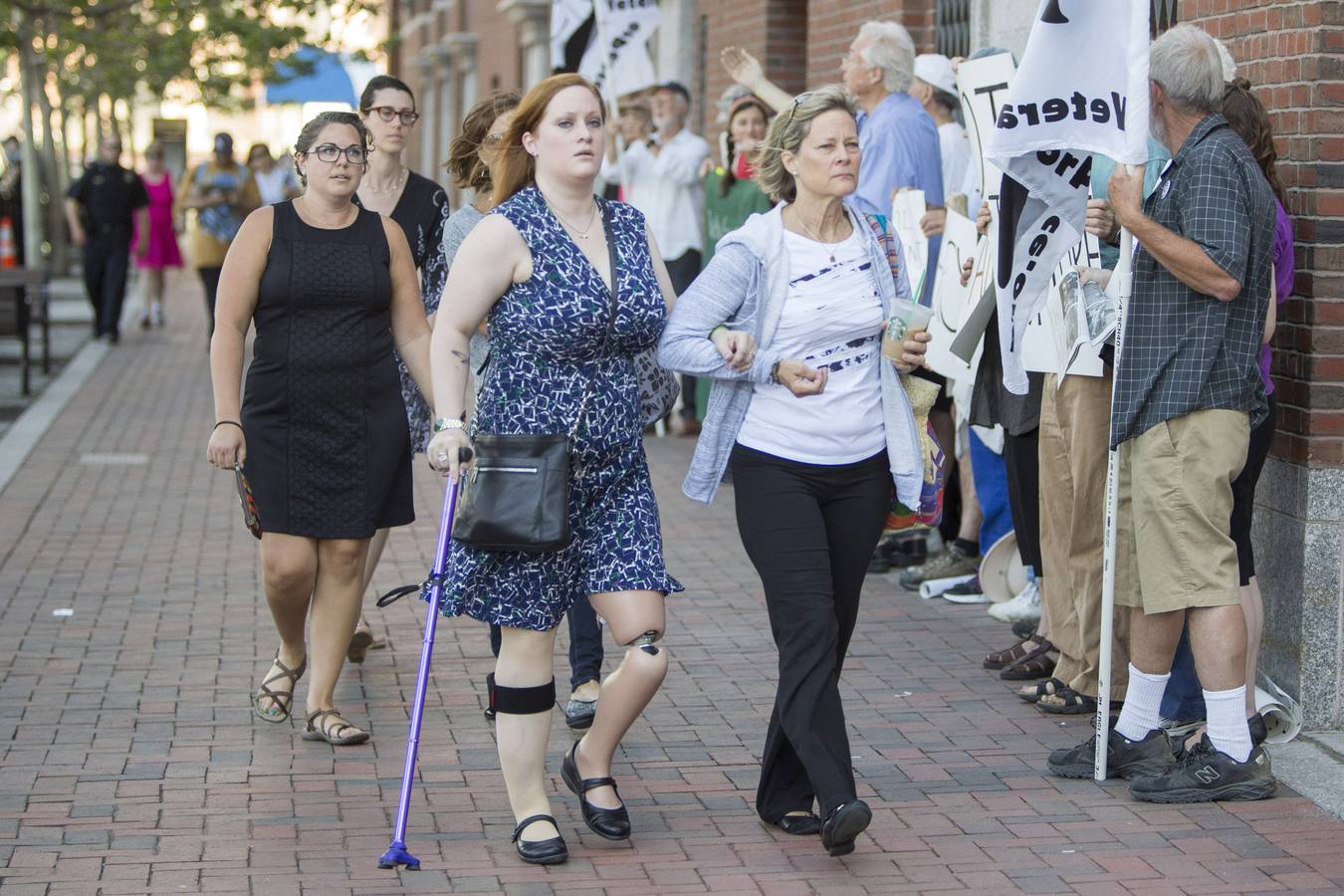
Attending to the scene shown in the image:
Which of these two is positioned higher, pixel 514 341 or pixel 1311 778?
pixel 514 341

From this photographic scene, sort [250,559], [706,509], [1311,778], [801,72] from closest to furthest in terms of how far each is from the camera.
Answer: [1311,778] → [250,559] → [706,509] → [801,72]

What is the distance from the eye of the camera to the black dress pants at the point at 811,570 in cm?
476

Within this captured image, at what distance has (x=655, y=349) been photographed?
5.03 metres

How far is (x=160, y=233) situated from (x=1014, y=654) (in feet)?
53.6

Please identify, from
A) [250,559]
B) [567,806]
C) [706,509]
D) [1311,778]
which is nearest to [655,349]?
[567,806]

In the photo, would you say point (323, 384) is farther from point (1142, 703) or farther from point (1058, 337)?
point (1142, 703)

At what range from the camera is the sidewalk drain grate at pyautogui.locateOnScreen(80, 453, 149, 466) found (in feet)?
39.2

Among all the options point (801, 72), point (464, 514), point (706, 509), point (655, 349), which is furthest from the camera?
point (801, 72)

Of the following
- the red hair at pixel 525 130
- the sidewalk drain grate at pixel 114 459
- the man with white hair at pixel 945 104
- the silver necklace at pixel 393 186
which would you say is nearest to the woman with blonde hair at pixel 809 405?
the red hair at pixel 525 130

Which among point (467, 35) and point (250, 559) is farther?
point (467, 35)

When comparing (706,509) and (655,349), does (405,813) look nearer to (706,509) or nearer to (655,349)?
(655,349)

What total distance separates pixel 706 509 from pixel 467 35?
21919mm

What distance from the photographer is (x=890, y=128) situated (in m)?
8.09

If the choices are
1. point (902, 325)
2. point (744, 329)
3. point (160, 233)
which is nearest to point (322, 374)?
point (744, 329)
